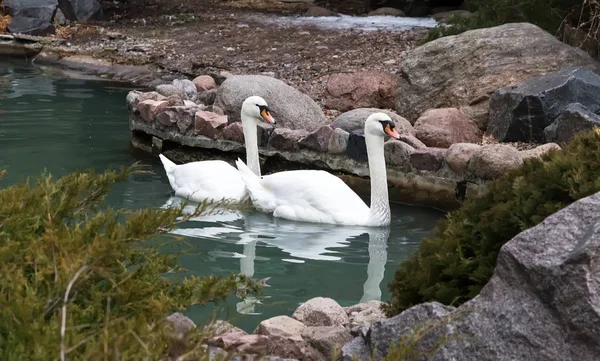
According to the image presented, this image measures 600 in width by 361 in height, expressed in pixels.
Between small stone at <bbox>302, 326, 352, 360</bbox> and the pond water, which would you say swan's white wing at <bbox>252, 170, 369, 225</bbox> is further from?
small stone at <bbox>302, 326, 352, 360</bbox>

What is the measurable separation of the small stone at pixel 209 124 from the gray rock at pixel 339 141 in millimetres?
1332

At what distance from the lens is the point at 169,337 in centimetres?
252

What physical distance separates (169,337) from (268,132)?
7.48 metres

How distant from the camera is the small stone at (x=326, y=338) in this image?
4555 mm

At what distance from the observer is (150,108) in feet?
35.2

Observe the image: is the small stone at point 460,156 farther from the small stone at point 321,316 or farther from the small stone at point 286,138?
the small stone at point 321,316

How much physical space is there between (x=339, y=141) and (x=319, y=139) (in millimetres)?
192

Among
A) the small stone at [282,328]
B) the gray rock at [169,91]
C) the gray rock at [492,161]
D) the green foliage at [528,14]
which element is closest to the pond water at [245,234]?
the small stone at [282,328]

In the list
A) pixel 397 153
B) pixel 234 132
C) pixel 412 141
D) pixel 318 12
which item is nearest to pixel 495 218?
pixel 397 153

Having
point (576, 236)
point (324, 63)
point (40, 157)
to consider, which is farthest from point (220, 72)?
point (576, 236)

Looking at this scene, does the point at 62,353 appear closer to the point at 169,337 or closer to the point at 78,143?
the point at 169,337

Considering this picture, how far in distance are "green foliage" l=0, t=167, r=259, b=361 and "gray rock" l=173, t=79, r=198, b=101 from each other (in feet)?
27.7

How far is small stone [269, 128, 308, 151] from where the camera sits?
380 inches

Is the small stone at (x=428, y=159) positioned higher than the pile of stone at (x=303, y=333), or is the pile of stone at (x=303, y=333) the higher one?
the pile of stone at (x=303, y=333)
